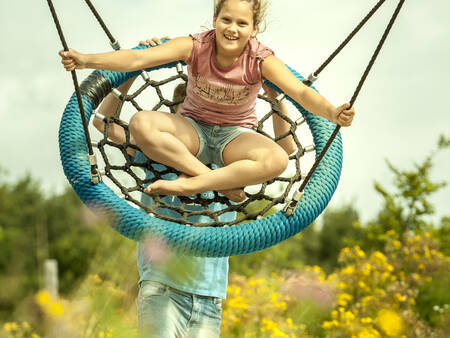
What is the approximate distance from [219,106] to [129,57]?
1.18 ft

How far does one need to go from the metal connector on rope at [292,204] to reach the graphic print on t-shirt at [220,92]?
0.41 m

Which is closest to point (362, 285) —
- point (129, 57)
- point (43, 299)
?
point (129, 57)

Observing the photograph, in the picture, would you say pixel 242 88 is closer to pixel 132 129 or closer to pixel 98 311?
pixel 132 129

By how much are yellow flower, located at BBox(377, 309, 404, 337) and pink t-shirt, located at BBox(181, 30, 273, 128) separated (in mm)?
1839

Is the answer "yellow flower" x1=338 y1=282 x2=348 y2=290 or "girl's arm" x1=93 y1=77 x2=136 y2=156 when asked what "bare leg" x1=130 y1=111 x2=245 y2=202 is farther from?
"yellow flower" x1=338 y1=282 x2=348 y2=290

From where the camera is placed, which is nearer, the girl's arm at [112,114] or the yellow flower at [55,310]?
the yellow flower at [55,310]

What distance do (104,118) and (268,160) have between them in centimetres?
62

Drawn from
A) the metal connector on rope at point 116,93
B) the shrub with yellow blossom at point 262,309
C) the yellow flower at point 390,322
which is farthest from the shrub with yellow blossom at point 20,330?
the yellow flower at point 390,322

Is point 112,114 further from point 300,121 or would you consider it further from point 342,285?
point 342,285

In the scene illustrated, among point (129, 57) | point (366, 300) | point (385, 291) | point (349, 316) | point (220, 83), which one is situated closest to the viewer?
point (129, 57)

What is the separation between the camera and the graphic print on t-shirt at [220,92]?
6.14ft

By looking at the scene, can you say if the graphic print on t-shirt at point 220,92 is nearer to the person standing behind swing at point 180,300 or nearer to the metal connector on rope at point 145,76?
the person standing behind swing at point 180,300

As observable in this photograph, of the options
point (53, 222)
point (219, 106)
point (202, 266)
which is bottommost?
point (202, 266)

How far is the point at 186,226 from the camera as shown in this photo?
5.52ft
